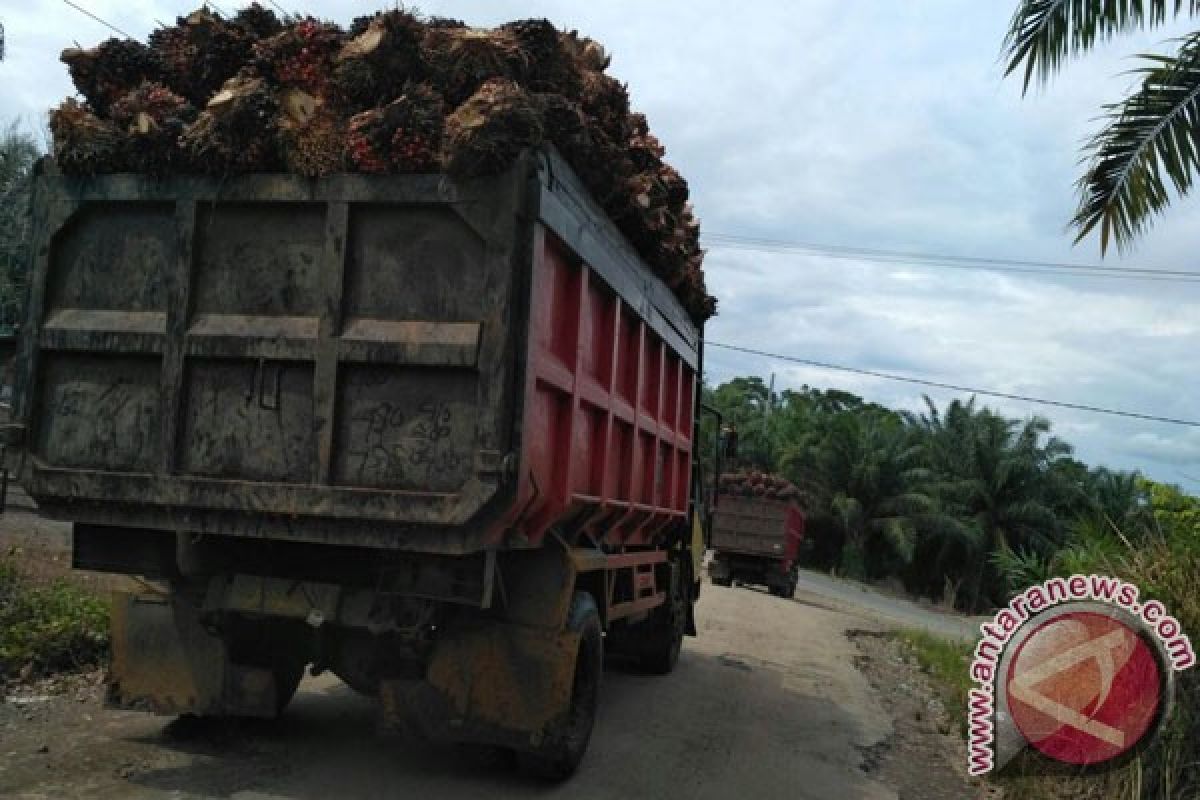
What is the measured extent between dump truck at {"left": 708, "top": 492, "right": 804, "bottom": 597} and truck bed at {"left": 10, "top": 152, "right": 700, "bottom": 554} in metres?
18.9

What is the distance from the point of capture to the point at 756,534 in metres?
23.9

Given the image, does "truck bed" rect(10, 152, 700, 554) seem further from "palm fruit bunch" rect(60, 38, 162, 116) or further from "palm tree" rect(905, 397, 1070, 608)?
"palm tree" rect(905, 397, 1070, 608)

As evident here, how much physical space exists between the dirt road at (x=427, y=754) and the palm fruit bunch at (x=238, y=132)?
9.80ft

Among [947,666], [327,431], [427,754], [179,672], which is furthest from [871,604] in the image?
[327,431]

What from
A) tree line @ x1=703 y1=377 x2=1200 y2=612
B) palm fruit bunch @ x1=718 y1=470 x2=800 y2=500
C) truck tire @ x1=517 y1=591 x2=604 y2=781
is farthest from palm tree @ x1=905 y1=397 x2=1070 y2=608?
truck tire @ x1=517 y1=591 x2=604 y2=781

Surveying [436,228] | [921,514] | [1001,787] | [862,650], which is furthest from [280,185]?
[921,514]

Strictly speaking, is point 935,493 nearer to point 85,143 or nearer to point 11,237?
point 11,237

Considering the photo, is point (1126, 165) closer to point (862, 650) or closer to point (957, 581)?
point (862, 650)

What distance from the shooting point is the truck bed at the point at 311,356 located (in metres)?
4.81

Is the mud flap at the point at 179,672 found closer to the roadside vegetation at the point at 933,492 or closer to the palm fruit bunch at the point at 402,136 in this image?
the palm fruit bunch at the point at 402,136

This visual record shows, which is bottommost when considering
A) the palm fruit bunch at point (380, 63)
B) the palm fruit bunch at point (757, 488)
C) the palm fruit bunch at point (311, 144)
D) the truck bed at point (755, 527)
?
the truck bed at point (755, 527)

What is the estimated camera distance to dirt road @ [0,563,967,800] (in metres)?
5.16

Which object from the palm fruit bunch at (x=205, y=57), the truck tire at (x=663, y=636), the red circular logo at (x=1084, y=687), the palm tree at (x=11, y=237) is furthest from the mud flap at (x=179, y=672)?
the palm tree at (x=11, y=237)

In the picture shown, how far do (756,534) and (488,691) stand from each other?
19278 mm
